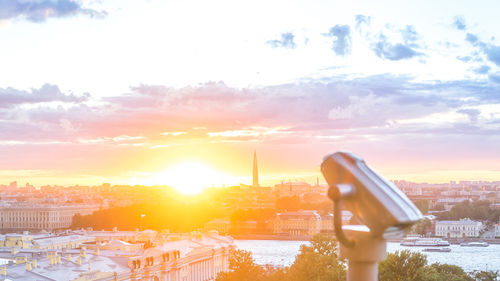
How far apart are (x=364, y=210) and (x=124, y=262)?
13581 mm

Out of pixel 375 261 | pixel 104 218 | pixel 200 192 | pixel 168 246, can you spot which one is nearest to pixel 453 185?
pixel 200 192

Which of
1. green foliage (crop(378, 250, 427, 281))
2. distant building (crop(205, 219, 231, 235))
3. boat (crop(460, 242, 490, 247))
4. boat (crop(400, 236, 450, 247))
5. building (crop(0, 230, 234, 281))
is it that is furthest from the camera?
distant building (crop(205, 219, 231, 235))

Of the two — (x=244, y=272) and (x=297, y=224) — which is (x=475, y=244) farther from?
(x=244, y=272)

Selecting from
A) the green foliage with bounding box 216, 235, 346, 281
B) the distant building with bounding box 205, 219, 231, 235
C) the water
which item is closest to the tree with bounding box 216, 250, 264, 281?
the green foliage with bounding box 216, 235, 346, 281

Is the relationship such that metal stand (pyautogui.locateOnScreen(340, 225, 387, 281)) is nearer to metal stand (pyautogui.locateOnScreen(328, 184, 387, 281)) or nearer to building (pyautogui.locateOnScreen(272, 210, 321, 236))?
metal stand (pyautogui.locateOnScreen(328, 184, 387, 281))

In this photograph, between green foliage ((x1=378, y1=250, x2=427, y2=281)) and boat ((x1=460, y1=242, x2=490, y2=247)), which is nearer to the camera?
green foliage ((x1=378, y1=250, x2=427, y2=281))

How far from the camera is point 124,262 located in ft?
46.4

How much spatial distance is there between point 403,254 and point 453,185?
79.9 metres

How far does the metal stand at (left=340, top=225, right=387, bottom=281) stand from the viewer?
1.12 m

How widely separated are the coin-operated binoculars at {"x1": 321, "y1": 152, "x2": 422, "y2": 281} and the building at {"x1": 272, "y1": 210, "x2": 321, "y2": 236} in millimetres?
45489

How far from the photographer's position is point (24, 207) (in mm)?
45625

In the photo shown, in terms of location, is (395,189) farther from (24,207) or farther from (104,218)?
(24,207)

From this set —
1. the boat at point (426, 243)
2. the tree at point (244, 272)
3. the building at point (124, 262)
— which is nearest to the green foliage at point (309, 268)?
the tree at point (244, 272)

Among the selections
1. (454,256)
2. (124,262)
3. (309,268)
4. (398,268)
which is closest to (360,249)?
(398,268)
